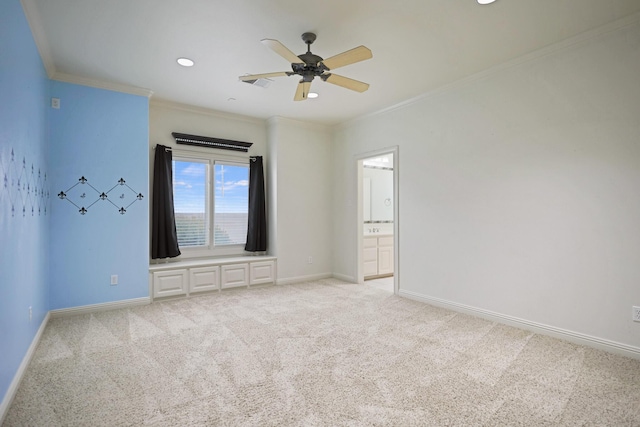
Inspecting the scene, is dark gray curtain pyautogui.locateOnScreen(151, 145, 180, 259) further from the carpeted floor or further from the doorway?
the doorway

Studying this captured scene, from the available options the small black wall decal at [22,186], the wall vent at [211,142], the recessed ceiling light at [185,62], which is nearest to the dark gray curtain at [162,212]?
the wall vent at [211,142]

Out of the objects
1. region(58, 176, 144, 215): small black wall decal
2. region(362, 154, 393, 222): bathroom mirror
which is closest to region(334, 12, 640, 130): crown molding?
region(362, 154, 393, 222): bathroom mirror

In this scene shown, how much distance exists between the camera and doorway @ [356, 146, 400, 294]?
5.36 meters

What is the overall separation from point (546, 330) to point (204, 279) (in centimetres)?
419

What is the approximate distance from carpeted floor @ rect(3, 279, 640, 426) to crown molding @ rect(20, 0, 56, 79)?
2729 mm

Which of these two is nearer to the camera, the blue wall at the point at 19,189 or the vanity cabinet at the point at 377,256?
the blue wall at the point at 19,189

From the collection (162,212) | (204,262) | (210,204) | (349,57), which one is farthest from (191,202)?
(349,57)

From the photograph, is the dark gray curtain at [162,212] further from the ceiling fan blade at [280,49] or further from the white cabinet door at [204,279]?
the ceiling fan blade at [280,49]

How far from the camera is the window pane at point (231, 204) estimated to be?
540cm

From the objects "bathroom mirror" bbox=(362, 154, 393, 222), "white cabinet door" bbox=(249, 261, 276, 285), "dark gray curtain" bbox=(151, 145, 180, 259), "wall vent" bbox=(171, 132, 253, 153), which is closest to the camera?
"dark gray curtain" bbox=(151, 145, 180, 259)

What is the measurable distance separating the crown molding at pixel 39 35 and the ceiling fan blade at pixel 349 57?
2.27 meters

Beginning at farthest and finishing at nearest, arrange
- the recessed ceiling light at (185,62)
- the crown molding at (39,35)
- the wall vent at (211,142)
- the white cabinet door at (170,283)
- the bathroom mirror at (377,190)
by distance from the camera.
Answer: the bathroom mirror at (377,190) → the wall vent at (211,142) → the white cabinet door at (170,283) → the recessed ceiling light at (185,62) → the crown molding at (39,35)

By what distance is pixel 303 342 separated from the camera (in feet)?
10.0

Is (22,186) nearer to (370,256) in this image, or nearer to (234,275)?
(234,275)
